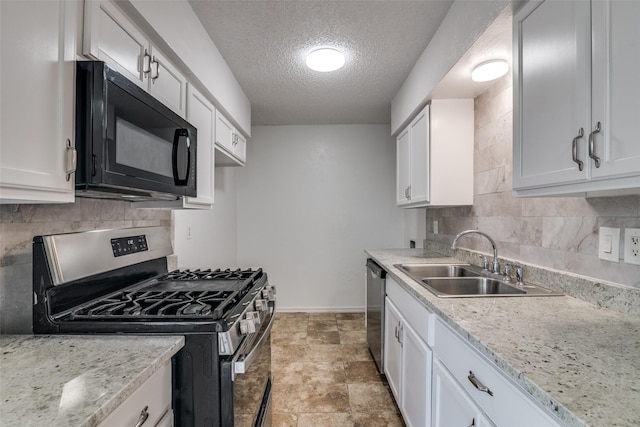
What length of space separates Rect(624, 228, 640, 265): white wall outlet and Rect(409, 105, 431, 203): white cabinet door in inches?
48.0

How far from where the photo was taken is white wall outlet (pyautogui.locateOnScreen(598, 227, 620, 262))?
3.97 ft

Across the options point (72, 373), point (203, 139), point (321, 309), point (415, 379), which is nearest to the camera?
point (72, 373)

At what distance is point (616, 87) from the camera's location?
0.84 meters

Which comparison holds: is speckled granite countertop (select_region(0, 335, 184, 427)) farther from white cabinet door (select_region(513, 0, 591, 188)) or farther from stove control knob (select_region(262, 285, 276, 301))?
white cabinet door (select_region(513, 0, 591, 188))

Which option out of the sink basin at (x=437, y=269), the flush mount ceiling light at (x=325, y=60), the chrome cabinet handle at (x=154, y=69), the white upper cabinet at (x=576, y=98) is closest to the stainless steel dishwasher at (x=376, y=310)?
the sink basin at (x=437, y=269)

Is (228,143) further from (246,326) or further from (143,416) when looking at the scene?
(143,416)

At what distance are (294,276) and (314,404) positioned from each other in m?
2.01

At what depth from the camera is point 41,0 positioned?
821 millimetres

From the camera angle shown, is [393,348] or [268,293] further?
[393,348]

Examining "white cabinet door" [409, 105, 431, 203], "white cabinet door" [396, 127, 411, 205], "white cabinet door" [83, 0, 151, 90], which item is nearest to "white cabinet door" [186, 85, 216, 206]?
"white cabinet door" [83, 0, 151, 90]

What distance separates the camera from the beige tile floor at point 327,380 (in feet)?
6.48

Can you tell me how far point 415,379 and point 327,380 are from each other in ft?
3.20

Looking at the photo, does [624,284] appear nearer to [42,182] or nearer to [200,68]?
[42,182]

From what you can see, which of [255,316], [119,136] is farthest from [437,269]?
[119,136]
